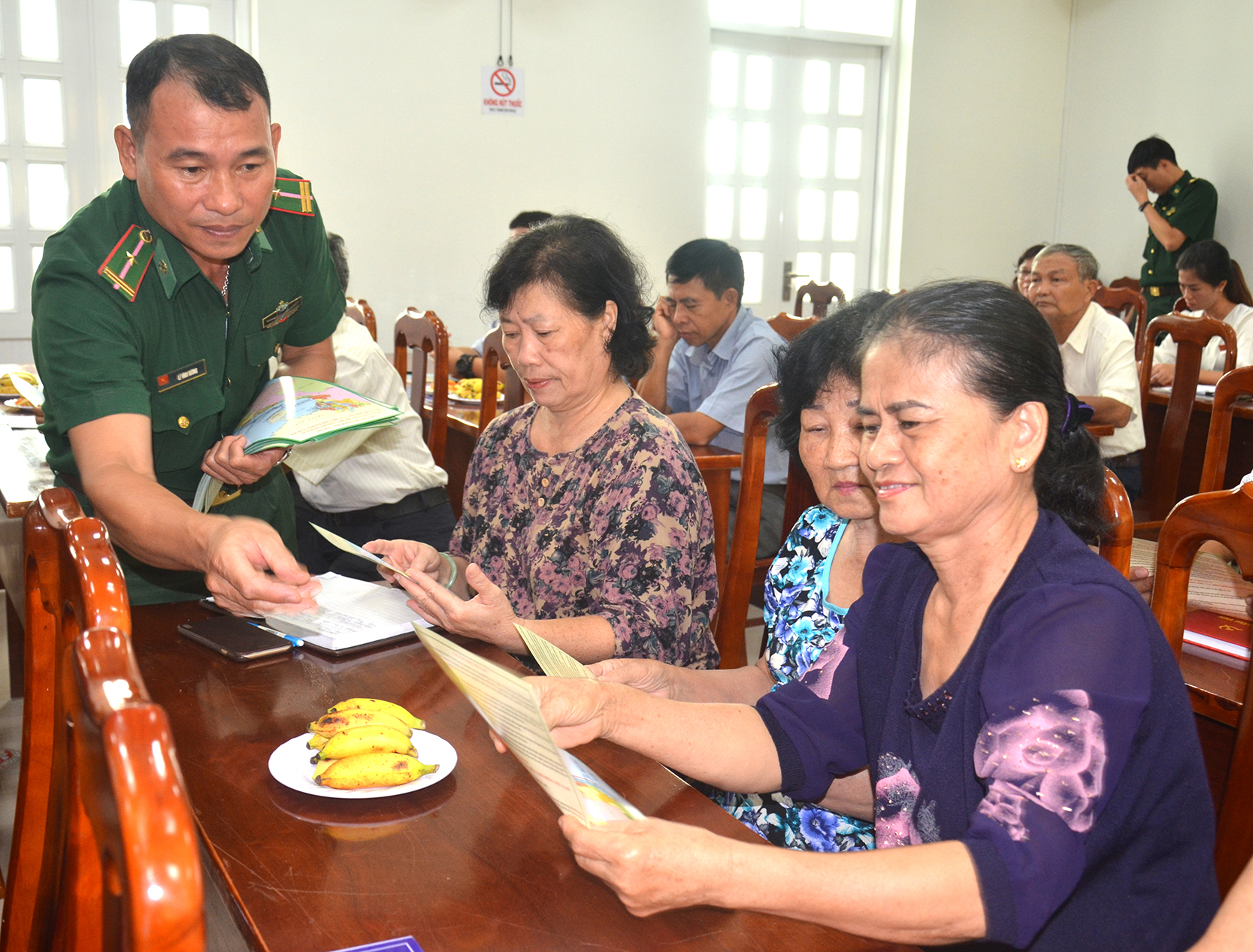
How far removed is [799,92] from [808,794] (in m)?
6.42

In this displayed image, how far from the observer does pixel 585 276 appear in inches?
74.3

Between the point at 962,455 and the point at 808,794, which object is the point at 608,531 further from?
the point at 962,455

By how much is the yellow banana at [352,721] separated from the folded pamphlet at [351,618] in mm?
281

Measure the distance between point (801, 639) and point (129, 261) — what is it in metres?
1.16

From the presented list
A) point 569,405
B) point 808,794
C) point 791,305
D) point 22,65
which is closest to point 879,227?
point 791,305

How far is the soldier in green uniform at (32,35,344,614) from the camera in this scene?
1418 mm

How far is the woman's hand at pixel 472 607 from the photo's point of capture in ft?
4.79

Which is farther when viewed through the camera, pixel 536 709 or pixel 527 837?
pixel 527 837

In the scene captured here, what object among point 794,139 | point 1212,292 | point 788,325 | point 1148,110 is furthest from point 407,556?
point 1148,110

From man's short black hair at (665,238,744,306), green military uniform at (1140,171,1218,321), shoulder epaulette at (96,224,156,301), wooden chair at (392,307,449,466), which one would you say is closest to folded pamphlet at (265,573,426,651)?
shoulder epaulette at (96,224,156,301)

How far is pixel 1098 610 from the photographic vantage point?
3.03 feet

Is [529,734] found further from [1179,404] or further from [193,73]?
[1179,404]

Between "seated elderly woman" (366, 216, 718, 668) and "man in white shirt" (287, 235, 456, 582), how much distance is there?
725 mm

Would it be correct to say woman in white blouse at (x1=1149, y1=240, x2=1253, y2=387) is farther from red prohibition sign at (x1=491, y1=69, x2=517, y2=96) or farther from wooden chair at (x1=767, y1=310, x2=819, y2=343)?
red prohibition sign at (x1=491, y1=69, x2=517, y2=96)
